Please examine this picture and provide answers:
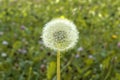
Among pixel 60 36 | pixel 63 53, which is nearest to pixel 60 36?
pixel 60 36

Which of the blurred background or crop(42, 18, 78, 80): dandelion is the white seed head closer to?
crop(42, 18, 78, 80): dandelion

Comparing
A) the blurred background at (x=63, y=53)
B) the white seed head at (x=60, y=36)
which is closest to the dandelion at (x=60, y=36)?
the white seed head at (x=60, y=36)

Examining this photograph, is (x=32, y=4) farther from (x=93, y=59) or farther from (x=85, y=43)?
(x=93, y=59)

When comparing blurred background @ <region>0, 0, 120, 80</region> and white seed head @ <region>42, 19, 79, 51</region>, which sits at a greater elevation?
blurred background @ <region>0, 0, 120, 80</region>

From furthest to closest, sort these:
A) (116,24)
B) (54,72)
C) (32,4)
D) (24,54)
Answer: (32,4), (116,24), (24,54), (54,72)

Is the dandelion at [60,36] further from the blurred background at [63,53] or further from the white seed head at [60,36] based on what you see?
the blurred background at [63,53]

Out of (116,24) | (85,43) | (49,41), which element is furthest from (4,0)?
(49,41)

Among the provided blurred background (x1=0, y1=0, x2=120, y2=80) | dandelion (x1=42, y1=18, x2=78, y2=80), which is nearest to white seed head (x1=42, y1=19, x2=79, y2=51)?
dandelion (x1=42, y1=18, x2=78, y2=80)
